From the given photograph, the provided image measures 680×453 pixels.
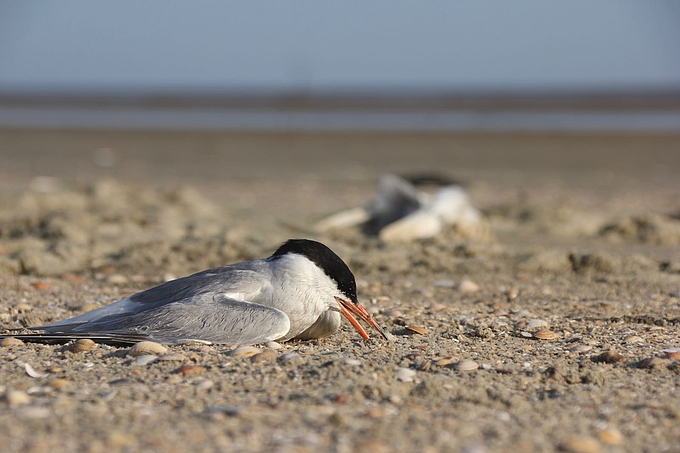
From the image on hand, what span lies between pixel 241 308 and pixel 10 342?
1.21m

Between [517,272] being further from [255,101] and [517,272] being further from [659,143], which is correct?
[255,101]

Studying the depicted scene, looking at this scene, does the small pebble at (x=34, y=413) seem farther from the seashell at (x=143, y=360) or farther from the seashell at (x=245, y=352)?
the seashell at (x=245, y=352)

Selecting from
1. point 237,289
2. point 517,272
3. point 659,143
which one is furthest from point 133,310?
point 659,143

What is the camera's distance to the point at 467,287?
19.0 feet

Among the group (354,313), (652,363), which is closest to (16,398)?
(354,313)

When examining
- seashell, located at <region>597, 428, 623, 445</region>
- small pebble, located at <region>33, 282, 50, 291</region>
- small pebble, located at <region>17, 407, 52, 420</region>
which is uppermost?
seashell, located at <region>597, 428, 623, 445</region>

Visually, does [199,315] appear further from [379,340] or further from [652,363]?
[652,363]

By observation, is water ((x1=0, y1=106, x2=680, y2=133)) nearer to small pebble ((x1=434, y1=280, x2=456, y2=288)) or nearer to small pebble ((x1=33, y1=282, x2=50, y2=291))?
small pebble ((x1=434, y1=280, x2=456, y2=288))

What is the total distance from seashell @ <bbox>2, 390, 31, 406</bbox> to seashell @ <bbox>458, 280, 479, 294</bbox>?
3.31 m

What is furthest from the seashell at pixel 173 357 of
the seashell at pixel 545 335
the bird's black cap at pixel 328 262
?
the seashell at pixel 545 335

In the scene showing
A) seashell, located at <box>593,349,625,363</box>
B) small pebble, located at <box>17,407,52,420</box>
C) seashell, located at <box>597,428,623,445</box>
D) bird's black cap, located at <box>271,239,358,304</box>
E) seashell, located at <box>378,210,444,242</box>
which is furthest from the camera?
seashell, located at <box>378,210,444,242</box>

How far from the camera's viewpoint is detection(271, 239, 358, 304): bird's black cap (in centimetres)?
416

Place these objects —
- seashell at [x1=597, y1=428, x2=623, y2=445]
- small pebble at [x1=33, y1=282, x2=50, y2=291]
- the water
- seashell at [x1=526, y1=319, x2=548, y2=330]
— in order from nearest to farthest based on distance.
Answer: seashell at [x1=597, y1=428, x2=623, y2=445]
seashell at [x1=526, y1=319, x2=548, y2=330]
small pebble at [x1=33, y1=282, x2=50, y2=291]
the water

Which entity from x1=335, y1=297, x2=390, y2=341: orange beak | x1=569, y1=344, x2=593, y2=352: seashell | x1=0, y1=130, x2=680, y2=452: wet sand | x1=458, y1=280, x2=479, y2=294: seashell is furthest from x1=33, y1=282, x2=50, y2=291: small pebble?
x1=569, y1=344, x2=593, y2=352: seashell
